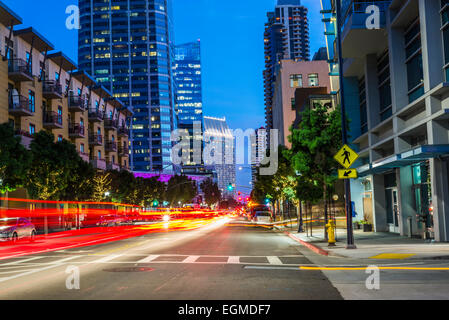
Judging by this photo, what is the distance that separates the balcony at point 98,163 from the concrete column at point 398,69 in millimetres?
50056

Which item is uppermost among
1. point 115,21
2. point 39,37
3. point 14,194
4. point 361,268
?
point 115,21

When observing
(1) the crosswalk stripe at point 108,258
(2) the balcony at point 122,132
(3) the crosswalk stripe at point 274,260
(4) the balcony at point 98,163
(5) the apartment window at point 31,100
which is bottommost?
(3) the crosswalk stripe at point 274,260

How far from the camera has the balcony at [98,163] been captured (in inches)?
2598

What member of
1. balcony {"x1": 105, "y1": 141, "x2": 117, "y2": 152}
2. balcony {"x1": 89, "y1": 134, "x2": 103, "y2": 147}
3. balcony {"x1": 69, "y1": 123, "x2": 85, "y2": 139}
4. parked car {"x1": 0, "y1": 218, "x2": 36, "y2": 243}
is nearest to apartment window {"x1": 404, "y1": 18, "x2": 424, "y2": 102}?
parked car {"x1": 0, "y1": 218, "x2": 36, "y2": 243}

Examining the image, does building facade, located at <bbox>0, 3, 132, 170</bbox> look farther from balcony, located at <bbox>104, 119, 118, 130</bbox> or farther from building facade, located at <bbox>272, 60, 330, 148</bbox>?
building facade, located at <bbox>272, 60, 330, 148</bbox>

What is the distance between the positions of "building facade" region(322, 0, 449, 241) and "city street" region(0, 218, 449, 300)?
7.31 metres

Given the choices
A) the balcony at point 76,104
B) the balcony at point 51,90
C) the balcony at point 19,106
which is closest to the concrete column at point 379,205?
the balcony at point 19,106

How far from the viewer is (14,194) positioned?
45.4 m

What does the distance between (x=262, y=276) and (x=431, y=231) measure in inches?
488

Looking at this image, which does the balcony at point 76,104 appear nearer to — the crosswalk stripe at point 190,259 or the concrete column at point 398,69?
the concrete column at point 398,69

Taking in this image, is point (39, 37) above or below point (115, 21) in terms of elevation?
Answer: below

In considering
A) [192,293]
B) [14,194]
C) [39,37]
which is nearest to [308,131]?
[192,293]

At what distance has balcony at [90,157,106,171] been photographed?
66.0m

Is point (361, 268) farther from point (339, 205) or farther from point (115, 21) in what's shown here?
point (115, 21)
